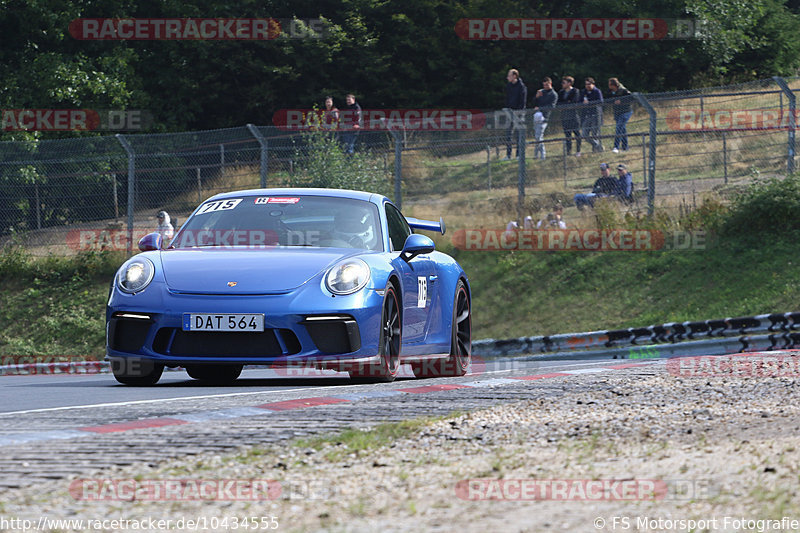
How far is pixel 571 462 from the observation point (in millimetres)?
4828

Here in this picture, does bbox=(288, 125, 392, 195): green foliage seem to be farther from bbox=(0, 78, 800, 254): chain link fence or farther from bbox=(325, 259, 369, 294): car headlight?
bbox=(325, 259, 369, 294): car headlight

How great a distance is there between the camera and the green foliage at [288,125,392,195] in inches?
861

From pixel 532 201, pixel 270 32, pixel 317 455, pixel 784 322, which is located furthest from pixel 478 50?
pixel 317 455

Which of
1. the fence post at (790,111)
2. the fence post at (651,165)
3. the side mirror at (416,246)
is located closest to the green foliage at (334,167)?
the fence post at (651,165)

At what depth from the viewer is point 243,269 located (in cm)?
862

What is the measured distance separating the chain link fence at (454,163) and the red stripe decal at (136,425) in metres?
15.0

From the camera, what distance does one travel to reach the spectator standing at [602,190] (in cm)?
2123

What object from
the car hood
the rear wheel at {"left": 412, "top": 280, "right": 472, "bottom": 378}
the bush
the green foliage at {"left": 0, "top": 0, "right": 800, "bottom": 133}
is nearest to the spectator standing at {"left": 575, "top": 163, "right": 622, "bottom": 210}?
the bush

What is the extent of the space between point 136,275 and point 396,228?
7.49ft

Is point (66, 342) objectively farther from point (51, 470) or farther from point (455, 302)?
point (51, 470)

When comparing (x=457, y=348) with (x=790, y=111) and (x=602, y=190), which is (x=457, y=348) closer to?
(x=790, y=111)

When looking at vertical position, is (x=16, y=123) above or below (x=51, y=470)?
above

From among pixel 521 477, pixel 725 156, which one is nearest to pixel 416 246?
pixel 521 477

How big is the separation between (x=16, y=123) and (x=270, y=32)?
965 cm
